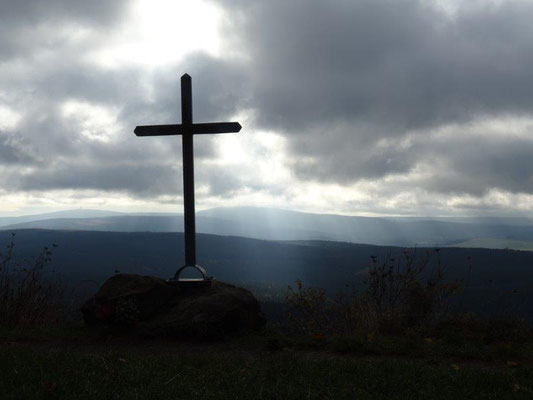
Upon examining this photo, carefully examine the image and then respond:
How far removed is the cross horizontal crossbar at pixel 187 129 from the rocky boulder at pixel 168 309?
10.1 ft

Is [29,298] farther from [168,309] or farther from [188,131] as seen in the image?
[188,131]

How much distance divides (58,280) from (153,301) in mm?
3419

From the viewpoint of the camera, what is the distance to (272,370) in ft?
17.6

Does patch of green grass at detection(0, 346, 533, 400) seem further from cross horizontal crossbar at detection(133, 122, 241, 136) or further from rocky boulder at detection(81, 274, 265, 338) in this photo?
cross horizontal crossbar at detection(133, 122, 241, 136)

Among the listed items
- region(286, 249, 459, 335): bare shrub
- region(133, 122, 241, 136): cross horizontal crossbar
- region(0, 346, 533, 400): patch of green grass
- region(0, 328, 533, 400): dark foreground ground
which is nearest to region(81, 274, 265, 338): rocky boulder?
region(0, 328, 533, 400): dark foreground ground

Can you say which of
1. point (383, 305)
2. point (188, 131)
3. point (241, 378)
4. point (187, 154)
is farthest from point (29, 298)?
point (383, 305)

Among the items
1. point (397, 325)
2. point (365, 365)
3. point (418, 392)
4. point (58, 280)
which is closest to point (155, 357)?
point (365, 365)

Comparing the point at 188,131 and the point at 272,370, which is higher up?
the point at 188,131

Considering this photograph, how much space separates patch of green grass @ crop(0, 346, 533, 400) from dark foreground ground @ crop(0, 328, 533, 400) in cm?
1

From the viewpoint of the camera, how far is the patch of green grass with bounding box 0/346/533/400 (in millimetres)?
4504

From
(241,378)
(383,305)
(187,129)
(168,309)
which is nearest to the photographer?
(241,378)

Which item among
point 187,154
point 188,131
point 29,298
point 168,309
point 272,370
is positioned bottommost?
point 272,370

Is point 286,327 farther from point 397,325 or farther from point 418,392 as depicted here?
point 418,392

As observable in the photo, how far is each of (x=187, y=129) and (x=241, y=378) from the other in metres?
6.03
